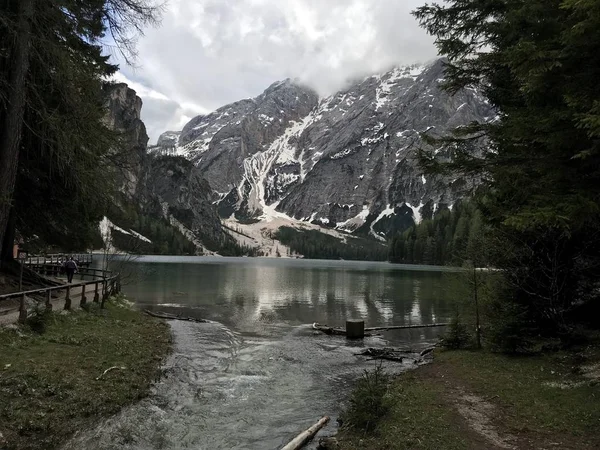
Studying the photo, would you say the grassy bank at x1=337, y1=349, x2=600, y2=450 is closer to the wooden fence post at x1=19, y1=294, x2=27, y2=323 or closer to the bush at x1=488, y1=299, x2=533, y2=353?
the bush at x1=488, y1=299, x2=533, y2=353

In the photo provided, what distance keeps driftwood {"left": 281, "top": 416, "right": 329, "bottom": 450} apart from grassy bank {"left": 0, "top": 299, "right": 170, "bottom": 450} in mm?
4683

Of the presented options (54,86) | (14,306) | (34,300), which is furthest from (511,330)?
(14,306)

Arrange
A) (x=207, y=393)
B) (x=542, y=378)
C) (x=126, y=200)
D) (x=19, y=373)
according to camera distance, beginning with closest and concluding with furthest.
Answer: (x=19, y=373) → (x=542, y=378) → (x=207, y=393) → (x=126, y=200)

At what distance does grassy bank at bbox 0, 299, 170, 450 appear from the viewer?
8859 millimetres

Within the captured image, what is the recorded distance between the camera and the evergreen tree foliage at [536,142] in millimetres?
9086

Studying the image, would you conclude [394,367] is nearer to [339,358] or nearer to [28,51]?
[339,358]

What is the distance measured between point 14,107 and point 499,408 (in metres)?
14.6

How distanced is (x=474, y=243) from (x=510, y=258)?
3238mm

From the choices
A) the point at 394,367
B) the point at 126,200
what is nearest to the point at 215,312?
the point at 126,200

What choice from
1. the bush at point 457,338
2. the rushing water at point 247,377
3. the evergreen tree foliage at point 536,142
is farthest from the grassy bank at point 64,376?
the bush at point 457,338

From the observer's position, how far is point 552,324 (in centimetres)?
1612

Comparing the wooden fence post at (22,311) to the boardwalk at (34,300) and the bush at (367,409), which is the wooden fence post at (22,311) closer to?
the boardwalk at (34,300)

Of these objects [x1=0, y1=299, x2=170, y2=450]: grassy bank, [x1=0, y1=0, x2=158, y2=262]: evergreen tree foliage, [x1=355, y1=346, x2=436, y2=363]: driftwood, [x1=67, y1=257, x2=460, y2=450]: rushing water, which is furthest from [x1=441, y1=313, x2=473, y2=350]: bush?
[x1=0, y1=0, x2=158, y2=262]: evergreen tree foliage

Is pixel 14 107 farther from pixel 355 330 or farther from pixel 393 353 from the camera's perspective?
pixel 355 330
